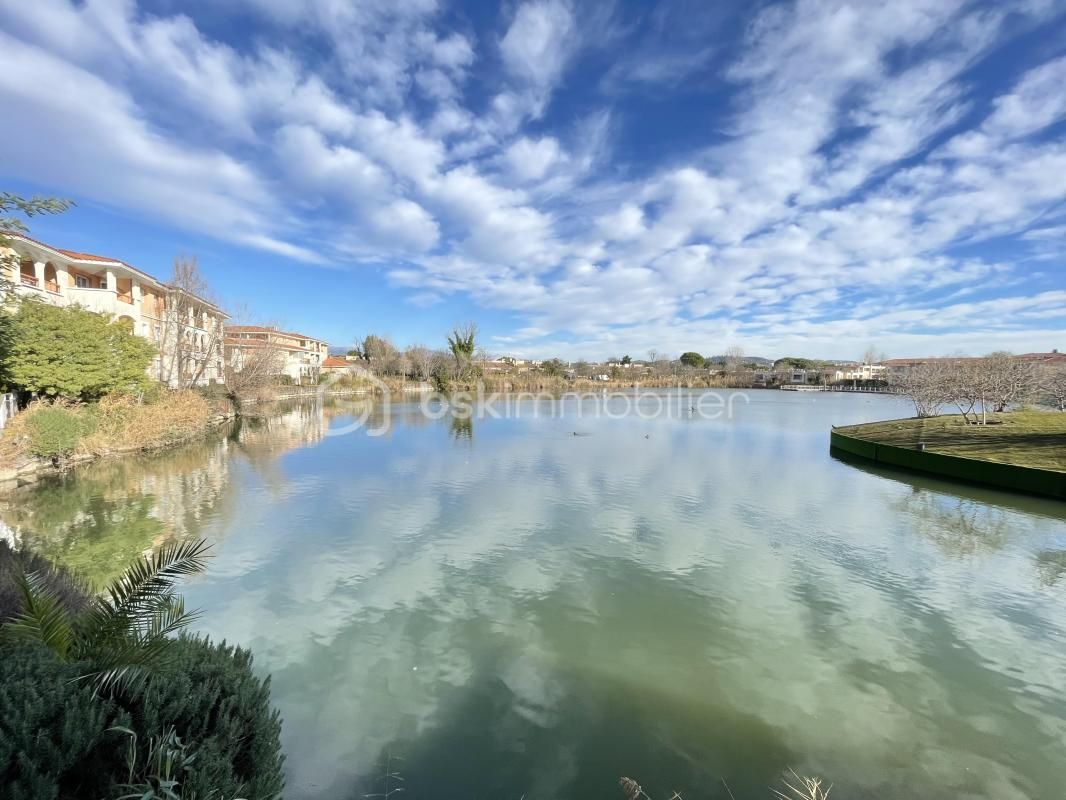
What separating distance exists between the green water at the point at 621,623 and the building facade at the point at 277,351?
2111 cm

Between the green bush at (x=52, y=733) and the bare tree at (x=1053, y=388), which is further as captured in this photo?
the bare tree at (x=1053, y=388)

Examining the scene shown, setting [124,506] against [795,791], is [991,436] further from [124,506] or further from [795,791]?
[124,506]

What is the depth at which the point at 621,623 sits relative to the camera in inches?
240

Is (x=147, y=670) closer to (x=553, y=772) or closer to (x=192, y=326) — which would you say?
(x=553, y=772)

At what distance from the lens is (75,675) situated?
216cm

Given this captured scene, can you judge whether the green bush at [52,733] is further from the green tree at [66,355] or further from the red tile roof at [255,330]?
the red tile roof at [255,330]

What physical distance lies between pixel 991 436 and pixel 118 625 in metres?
24.1

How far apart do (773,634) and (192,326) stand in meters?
35.1

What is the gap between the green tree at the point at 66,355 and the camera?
14117mm

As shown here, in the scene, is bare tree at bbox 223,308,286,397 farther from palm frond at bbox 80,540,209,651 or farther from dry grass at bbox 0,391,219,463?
palm frond at bbox 80,540,209,651

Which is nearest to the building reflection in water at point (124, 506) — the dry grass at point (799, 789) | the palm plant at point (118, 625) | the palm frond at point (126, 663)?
the palm plant at point (118, 625)

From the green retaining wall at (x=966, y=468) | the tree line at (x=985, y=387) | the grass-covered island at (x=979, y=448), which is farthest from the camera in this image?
the tree line at (x=985, y=387)

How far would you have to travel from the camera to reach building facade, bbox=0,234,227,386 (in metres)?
21.2

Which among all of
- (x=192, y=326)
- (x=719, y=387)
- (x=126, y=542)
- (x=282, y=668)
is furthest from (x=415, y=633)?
(x=719, y=387)
